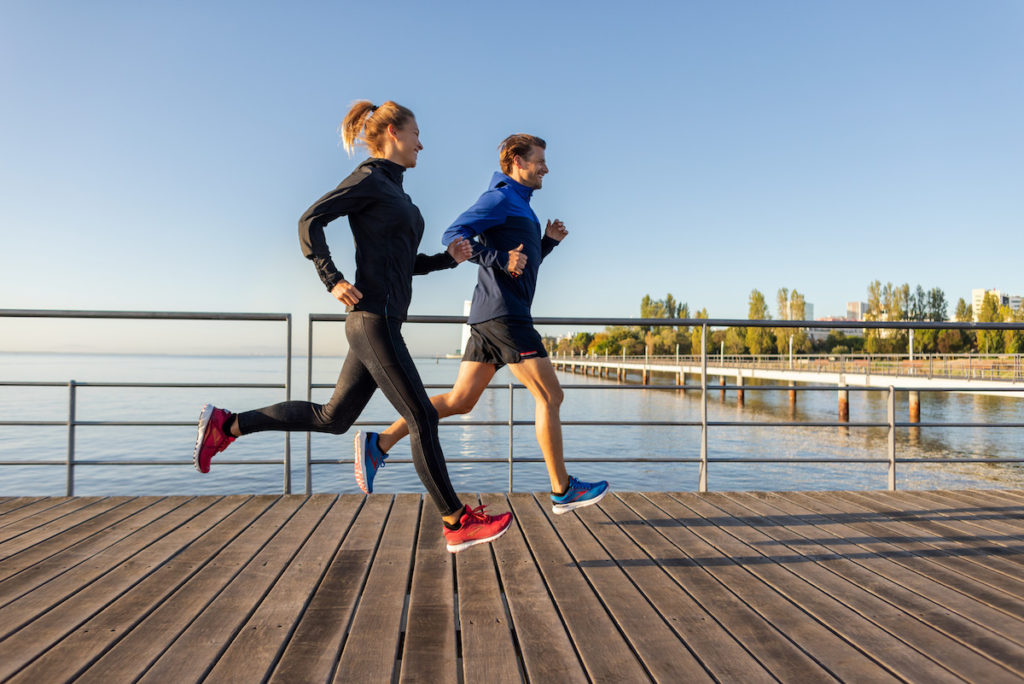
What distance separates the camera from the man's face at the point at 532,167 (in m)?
2.35

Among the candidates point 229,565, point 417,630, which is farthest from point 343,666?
point 229,565

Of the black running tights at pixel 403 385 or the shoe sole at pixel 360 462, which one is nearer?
the black running tights at pixel 403 385

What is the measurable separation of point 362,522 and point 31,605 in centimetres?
109

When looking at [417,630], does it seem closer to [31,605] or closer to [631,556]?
[631,556]

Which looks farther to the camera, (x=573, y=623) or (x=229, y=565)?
(x=229, y=565)

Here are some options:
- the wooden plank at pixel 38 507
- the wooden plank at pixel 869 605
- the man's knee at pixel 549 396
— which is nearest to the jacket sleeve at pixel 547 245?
the man's knee at pixel 549 396

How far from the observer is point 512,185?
2.32 meters

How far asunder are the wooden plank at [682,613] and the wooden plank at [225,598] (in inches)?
37.4

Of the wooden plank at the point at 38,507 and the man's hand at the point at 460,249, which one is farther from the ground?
the man's hand at the point at 460,249

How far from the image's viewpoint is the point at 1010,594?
180 cm

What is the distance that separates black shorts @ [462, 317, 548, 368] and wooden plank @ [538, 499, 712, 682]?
683mm

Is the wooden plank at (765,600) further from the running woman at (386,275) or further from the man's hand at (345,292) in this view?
the man's hand at (345,292)

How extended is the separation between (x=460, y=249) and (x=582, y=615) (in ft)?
3.84

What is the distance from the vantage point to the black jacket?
1881 millimetres
